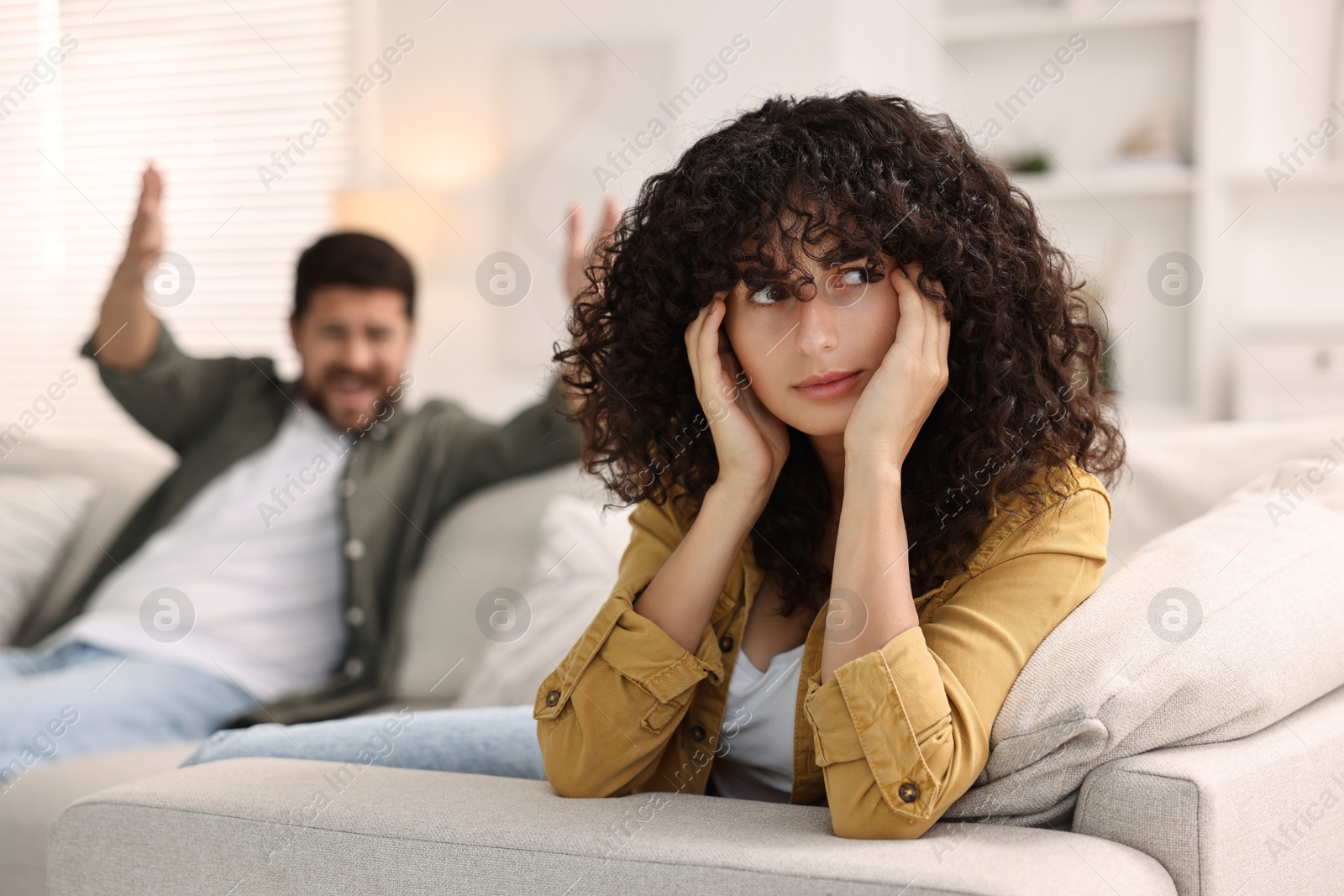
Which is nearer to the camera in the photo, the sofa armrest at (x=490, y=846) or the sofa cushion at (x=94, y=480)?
the sofa armrest at (x=490, y=846)

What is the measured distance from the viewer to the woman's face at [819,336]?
40.3 inches

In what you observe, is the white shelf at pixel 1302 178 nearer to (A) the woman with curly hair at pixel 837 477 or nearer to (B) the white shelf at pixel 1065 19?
(B) the white shelf at pixel 1065 19

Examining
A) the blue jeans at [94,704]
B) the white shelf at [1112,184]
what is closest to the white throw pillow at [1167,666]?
the blue jeans at [94,704]

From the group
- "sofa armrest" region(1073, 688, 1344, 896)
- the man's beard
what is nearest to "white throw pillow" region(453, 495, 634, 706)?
the man's beard

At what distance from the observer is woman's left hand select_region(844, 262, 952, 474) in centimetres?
100

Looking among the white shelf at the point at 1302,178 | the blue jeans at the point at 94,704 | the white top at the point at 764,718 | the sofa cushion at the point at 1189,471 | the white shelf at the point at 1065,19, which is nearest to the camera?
the white top at the point at 764,718

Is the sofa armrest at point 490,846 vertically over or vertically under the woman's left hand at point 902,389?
under

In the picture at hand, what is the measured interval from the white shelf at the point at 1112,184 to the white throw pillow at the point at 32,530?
8.37ft

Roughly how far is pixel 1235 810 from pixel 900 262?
1.69 ft

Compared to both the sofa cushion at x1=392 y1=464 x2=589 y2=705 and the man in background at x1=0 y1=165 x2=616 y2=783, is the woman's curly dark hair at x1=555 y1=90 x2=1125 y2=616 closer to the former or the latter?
the man in background at x1=0 y1=165 x2=616 y2=783

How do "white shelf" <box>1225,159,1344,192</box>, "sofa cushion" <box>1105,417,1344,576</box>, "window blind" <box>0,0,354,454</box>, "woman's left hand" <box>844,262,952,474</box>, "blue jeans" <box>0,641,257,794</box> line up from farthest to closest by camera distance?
1. "window blind" <box>0,0,354,454</box>
2. "white shelf" <box>1225,159,1344,192</box>
3. "blue jeans" <box>0,641,257,794</box>
4. "sofa cushion" <box>1105,417,1344,576</box>
5. "woman's left hand" <box>844,262,952,474</box>

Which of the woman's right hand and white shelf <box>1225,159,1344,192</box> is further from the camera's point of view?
white shelf <box>1225,159,1344,192</box>

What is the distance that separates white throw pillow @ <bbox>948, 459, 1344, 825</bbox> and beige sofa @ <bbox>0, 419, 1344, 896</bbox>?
0.02 metres

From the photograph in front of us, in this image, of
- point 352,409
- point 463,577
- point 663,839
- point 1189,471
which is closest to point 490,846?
point 663,839
